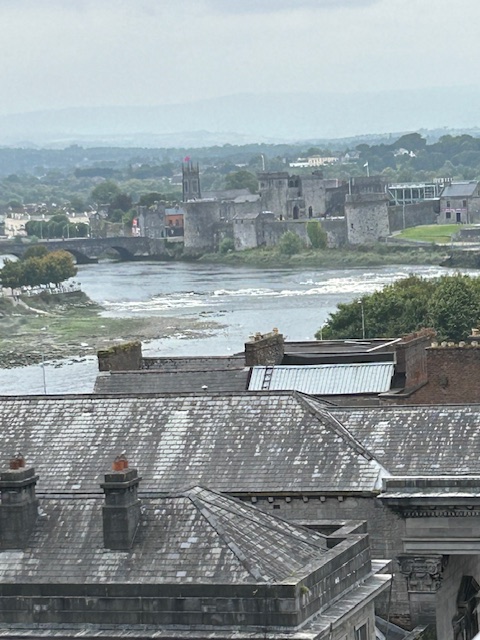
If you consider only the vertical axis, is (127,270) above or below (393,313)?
below

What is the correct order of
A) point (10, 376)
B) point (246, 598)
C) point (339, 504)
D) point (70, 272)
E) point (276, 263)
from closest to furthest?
point (246, 598) < point (339, 504) < point (10, 376) < point (70, 272) < point (276, 263)

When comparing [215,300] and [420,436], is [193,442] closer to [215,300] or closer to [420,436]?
[420,436]

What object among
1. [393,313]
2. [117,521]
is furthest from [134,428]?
[393,313]

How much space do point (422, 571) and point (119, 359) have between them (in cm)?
1799

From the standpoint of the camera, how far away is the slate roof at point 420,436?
24.5 meters

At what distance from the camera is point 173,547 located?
1822 cm

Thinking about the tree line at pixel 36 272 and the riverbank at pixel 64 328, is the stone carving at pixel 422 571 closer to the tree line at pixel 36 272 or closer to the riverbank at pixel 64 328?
the riverbank at pixel 64 328

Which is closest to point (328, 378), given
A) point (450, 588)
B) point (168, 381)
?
point (168, 381)

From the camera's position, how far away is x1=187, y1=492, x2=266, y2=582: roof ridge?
1753 cm

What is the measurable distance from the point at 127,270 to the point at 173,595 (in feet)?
588

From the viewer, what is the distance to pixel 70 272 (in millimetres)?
159500

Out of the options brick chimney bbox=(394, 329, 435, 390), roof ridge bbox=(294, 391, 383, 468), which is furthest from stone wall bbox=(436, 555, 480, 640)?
brick chimney bbox=(394, 329, 435, 390)

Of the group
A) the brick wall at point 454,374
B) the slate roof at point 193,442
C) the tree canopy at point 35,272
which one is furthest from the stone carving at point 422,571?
the tree canopy at point 35,272

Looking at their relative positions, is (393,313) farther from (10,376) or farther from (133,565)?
(133,565)
